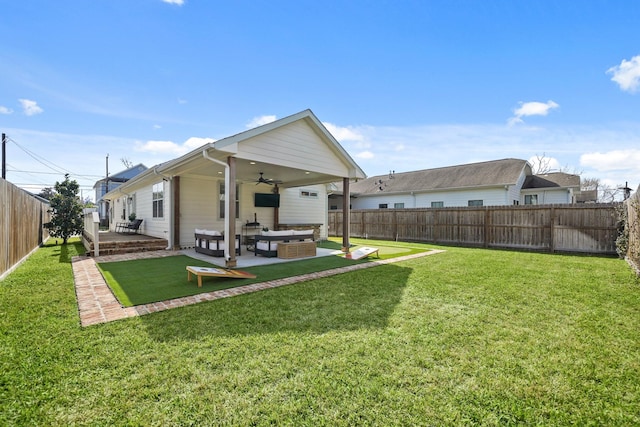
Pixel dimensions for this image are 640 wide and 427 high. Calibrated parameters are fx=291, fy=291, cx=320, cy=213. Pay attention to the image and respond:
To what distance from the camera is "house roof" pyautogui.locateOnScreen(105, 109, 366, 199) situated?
764cm

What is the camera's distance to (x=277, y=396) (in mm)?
2324

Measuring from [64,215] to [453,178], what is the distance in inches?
916

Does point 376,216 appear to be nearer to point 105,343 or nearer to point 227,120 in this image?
point 227,120

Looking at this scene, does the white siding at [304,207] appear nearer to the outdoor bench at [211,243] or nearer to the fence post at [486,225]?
the outdoor bench at [211,243]

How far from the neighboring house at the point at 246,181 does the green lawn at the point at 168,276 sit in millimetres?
1366

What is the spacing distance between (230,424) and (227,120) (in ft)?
47.6

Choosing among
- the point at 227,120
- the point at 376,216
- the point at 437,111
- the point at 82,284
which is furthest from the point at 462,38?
the point at 82,284

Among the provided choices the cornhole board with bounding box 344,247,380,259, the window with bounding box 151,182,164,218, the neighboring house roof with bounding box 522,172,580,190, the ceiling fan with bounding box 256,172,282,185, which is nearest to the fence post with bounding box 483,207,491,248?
the cornhole board with bounding box 344,247,380,259

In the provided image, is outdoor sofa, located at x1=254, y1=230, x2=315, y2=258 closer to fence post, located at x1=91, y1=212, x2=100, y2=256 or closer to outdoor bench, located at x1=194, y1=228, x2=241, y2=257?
outdoor bench, located at x1=194, y1=228, x2=241, y2=257

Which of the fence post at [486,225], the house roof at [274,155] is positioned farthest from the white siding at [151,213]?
the fence post at [486,225]

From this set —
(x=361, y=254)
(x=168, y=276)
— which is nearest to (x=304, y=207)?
(x=361, y=254)

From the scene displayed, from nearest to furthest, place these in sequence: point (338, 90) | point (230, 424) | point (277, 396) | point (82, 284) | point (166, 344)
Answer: point (230, 424)
point (277, 396)
point (166, 344)
point (82, 284)
point (338, 90)

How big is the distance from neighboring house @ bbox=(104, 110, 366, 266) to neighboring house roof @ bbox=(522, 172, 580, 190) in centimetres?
1548

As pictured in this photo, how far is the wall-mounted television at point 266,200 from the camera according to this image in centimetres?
1299
